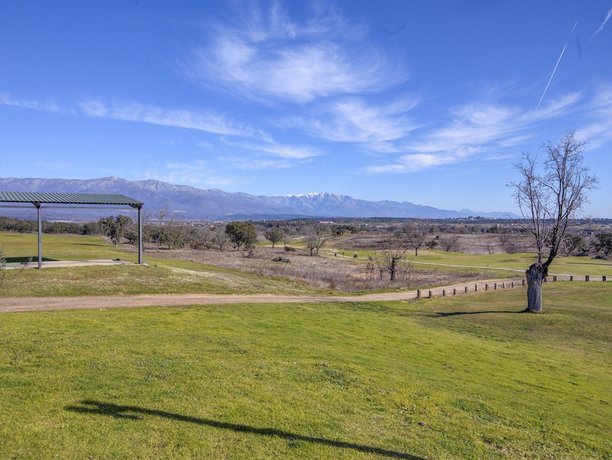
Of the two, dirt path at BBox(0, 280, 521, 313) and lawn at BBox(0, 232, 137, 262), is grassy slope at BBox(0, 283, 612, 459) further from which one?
lawn at BBox(0, 232, 137, 262)

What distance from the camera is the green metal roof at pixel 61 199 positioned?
2761 centimetres

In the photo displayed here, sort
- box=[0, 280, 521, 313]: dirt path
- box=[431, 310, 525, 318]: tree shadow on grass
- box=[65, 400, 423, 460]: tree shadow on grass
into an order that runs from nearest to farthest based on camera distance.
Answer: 1. box=[65, 400, 423, 460]: tree shadow on grass
2. box=[0, 280, 521, 313]: dirt path
3. box=[431, 310, 525, 318]: tree shadow on grass

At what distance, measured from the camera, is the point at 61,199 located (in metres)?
29.2

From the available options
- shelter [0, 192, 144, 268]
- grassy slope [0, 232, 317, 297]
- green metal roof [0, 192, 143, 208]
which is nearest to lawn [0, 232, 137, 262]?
grassy slope [0, 232, 317, 297]

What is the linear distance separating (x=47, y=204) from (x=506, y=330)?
26.6m

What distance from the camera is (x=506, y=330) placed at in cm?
A: 2208

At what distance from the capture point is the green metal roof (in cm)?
2761

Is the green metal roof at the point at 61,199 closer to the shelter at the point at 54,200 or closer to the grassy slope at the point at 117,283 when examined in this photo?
the shelter at the point at 54,200

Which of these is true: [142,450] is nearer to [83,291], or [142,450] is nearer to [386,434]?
[386,434]

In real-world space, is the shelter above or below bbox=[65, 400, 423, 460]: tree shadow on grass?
above

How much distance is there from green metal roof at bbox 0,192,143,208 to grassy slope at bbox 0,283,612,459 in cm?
1358

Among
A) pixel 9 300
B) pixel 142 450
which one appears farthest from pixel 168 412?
pixel 9 300

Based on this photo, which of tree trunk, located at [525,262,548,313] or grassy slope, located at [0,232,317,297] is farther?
tree trunk, located at [525,262,548,313]

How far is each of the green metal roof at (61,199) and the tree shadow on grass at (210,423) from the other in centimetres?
2394
